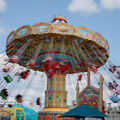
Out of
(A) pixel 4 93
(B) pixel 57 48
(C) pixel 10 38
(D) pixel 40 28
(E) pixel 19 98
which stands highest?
(D) pixel 40 28

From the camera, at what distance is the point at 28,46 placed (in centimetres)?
1775

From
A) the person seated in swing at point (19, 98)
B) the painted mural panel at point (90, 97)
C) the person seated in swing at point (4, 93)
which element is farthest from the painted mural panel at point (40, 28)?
the person seated in swing at point (19, 98)

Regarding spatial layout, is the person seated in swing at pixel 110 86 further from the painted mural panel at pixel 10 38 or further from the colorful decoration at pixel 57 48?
the painted mural panel at pixel 10 38

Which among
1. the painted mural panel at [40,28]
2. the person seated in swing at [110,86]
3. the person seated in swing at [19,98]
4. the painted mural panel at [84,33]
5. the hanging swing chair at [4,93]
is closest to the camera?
the painted mural panel at [40,28]

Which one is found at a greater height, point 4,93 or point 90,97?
point 4,93

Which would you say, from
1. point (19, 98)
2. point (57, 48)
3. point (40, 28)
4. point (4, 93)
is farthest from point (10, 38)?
point (19, 98)

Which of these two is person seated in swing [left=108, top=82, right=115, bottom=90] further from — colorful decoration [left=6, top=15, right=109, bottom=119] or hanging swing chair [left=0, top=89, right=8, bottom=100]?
hanging swing chair [left=0, top=89, right=8, bottom=100]

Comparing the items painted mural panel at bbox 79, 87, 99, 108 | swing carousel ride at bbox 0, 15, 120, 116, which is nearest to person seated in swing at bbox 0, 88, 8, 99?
swing carousel ride at bbox 0, 15, 120, 116

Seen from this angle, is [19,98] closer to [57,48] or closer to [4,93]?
[4,93]

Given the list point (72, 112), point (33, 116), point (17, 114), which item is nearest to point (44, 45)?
point (72, 112)

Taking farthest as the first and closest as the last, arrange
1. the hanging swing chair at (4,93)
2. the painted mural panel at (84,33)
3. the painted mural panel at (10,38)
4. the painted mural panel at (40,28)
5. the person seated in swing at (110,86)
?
the person seated in swing at (110,86) → the painted mural panel at (10,38) → the hanging swing chair at (4,93) → the painted mural panel at (84,33) → the painted mural panel at (40,28)

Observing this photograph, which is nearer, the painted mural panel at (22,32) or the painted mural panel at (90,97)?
the painted mural panel at (22,32)

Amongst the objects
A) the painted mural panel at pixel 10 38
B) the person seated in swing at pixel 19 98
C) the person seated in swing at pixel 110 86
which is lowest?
the person seated in swing at pixel 19 98

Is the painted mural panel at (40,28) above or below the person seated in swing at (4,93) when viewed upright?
above
